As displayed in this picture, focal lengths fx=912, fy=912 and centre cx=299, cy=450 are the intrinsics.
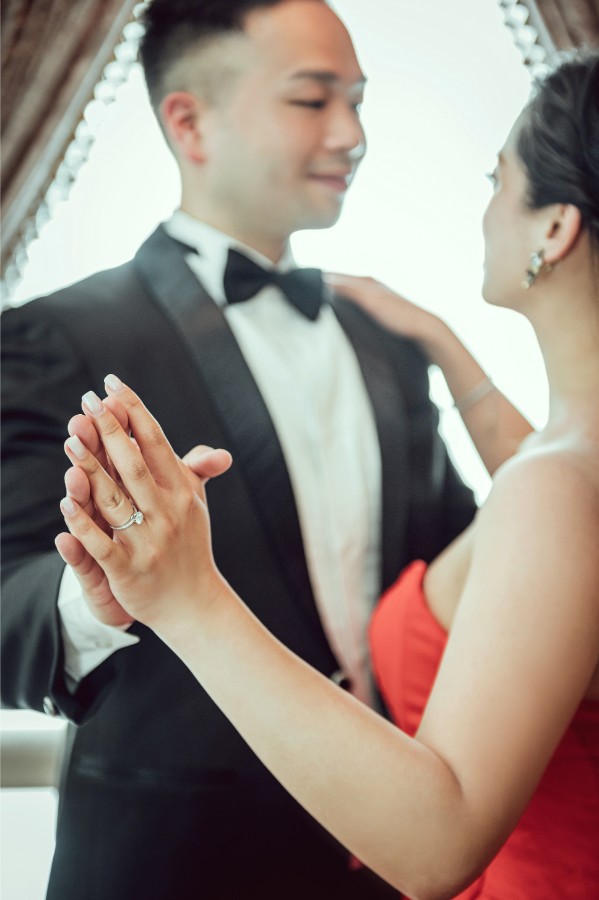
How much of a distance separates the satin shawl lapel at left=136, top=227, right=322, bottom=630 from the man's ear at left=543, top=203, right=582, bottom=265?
1.34 ft

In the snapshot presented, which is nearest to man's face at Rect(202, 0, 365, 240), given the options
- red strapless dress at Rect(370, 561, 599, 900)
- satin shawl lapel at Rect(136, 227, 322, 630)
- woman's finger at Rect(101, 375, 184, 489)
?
satin shawl lapel at Rect(136, 227, 322, 630)

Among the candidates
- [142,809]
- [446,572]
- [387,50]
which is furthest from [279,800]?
[387,50]

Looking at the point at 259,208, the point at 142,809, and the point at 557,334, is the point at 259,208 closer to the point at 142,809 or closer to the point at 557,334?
the point at 557,334

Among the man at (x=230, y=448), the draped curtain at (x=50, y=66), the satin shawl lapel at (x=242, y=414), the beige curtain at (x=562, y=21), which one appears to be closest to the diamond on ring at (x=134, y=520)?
the man at (x=230, y=448)

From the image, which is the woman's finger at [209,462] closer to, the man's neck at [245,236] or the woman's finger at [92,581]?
the woman's finger at [92,581]

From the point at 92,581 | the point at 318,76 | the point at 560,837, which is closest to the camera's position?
the point at 92,581

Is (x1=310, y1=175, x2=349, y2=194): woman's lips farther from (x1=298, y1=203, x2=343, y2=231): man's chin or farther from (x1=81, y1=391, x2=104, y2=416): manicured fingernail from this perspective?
(x1=81, y1=391, x2=104, y2=416): manicured fingernail

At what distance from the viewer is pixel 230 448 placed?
1.12 m

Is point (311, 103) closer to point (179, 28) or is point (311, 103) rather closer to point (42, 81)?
point (179, 28)

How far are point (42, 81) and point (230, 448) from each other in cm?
71

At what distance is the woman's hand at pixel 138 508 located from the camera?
2.39 feet

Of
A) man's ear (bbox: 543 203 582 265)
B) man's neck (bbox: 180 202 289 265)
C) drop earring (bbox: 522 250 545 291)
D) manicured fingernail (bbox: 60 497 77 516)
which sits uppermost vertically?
man's neck (bbox: 180 202 289 265)

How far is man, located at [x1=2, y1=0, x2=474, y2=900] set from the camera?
1.04m

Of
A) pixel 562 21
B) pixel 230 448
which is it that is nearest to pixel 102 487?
pixel 230 448
